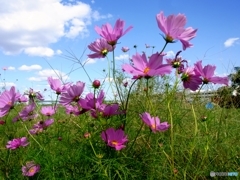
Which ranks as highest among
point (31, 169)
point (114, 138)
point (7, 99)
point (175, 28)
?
point (175, 28)

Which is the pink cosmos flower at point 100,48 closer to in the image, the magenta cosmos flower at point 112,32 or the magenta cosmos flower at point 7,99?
the magenta cosmos flower at point 112,32

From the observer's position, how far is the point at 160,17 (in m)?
0.94

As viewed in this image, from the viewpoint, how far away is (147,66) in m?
0.94

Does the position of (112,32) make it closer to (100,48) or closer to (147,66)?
(100,48)

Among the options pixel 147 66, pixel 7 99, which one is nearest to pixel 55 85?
pixel 7 99

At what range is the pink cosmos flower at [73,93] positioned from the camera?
1.05m

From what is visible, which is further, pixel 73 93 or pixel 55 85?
pixel 55 85

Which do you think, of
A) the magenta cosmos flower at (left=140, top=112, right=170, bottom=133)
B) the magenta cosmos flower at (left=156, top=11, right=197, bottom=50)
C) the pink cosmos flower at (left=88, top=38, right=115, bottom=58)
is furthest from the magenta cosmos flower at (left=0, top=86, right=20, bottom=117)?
the magenta cosmos flower at (left=156, top=11, right=197, bottom=50)

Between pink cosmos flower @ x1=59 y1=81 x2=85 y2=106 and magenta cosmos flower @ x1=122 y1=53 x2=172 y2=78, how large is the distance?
21 centimetres

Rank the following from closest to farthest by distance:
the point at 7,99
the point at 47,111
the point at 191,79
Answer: the point at 191,79 < the point at 7,99 < the point at 47,111

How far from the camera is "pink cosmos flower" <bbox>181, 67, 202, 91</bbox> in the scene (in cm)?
103

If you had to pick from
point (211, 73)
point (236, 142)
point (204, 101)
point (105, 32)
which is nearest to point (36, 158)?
point (105, 32)

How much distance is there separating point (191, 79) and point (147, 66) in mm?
185

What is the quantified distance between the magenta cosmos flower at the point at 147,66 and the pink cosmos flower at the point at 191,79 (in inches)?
5.5
